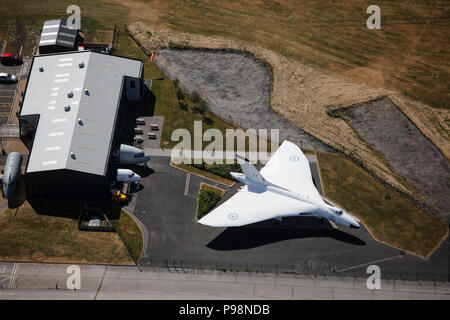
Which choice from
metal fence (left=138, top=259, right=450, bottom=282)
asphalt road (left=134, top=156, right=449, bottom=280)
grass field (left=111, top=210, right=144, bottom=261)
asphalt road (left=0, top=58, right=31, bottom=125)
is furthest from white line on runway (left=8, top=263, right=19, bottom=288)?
asphalt road (left=0, top=58, right=31, bottom=125)

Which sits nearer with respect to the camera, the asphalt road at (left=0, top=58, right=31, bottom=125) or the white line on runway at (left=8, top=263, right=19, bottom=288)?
the white line on runway at (left=8, top=263, right=19, bottom=288)

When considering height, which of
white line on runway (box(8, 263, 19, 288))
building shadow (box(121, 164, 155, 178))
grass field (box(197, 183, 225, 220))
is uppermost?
building shadow (box(121, 164, 155, 178))

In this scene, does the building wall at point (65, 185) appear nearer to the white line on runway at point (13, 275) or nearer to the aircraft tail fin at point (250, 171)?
the white line on runway at point (13, 275)

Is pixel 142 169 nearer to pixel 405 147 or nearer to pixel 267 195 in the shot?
pixel 267 195

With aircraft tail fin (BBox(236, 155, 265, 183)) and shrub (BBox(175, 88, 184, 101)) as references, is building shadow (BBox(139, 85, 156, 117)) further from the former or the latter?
aircraft tail fin (BBox(236, 155, 265, 183))

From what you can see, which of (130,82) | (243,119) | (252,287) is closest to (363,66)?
(243,119)

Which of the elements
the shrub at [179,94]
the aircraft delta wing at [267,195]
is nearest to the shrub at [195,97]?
the shrub at [179,94]
